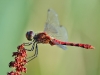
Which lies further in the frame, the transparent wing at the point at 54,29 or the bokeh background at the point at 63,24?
the bokeh background at the point at 63,24

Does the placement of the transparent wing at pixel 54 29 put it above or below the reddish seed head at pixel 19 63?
above

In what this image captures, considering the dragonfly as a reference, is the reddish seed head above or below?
below

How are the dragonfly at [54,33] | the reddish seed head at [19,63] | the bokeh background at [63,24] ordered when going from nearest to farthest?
the reddish seed head at [19,63] < the dragonfly at [54,33] < the bokeh background at [63,24]

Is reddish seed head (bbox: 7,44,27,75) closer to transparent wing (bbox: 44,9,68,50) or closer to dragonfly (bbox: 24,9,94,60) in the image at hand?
dragonfly (bbox: 24,9,94,60)

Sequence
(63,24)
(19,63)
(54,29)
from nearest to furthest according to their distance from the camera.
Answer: (19,63) < (54,29) < (63,24)

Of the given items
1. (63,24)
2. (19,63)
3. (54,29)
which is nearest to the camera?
(19,63)

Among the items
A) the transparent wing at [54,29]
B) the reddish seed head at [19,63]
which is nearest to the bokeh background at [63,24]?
the transparent wing at [54,29]

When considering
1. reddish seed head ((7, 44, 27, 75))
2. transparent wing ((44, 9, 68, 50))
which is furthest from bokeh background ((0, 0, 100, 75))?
reddish seed head ((7, 44, 27, 75))

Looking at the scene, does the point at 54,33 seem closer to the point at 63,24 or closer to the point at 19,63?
the point at 63,24

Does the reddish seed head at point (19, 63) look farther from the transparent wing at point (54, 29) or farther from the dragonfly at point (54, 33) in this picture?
the transparent wing at point (54, 29)

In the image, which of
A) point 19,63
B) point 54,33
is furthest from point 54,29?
point 19,63
